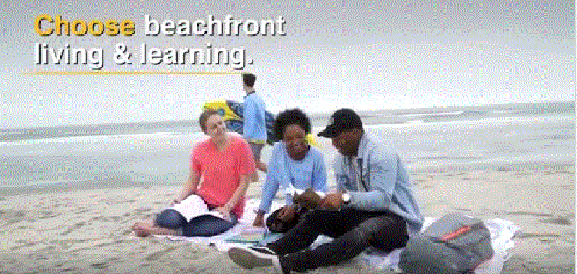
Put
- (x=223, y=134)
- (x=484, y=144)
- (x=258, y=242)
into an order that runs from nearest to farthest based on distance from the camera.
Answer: (x=258, y=242)
(x=223, y=134)
(x=484, y=144)

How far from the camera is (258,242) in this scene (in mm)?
3963

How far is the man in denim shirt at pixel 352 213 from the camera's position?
3377mm

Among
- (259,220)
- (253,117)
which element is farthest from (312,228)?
(253,117)

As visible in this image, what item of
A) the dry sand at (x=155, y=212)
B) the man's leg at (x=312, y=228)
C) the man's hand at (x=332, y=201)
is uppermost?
the man's hand at (x=332, y=201)

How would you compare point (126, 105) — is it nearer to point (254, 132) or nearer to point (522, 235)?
point (254, 132)

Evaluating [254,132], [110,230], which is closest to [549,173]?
[254,132]

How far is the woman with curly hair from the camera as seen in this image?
400 centimetres

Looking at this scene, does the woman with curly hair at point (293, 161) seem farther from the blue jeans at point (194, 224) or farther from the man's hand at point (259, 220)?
the blue jeans at point (194, 224)

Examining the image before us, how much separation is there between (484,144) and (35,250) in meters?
7.42

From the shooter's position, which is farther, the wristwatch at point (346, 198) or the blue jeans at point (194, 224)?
the blue jeans at point (194, 224)

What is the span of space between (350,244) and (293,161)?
950 millimetres

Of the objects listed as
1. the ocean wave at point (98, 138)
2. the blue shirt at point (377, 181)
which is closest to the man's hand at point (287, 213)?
the blue shirt at point (377, 181)

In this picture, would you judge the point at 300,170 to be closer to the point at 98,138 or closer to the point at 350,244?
the point at 350,244

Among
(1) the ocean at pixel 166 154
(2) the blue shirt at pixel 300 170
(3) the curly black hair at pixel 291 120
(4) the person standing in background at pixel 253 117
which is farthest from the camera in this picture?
(1) the ocean at pixel 166 154
